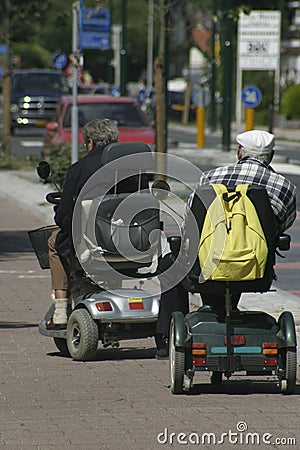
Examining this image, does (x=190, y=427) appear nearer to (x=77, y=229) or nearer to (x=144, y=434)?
(x=144, y=434)

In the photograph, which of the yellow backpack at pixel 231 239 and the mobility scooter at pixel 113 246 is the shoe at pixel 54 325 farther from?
the yellow backpack at pixel 231 239

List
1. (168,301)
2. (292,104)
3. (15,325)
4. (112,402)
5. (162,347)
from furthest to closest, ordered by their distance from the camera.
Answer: (292,104)
(15,325)
(162,347)
(168,301)
(112,402)

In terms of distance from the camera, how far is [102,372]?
765 centimetres

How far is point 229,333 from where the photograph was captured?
6820mm

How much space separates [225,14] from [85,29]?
11.0m

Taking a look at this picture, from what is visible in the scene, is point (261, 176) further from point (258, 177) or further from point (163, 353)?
point (163, 353)

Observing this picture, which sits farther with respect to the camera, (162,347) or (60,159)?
(60,159)

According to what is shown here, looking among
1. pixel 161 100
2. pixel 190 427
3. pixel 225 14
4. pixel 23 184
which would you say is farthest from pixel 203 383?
pixel 225 14

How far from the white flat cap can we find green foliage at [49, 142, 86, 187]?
11.1 m

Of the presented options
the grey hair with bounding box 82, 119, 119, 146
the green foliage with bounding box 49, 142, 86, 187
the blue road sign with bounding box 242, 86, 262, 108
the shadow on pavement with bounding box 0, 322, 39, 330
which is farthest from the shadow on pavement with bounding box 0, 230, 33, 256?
the blue road sign with bounding box 242, 86, 262, 108

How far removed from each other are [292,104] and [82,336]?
4380 centimetres

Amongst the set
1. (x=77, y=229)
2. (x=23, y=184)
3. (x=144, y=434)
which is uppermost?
(x=77, y=229)

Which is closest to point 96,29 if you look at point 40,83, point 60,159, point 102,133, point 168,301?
point 40,83

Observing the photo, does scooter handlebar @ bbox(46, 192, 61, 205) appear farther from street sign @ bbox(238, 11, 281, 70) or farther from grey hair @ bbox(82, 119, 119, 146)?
street sign @ bbox(238, 11, 281, 70)
